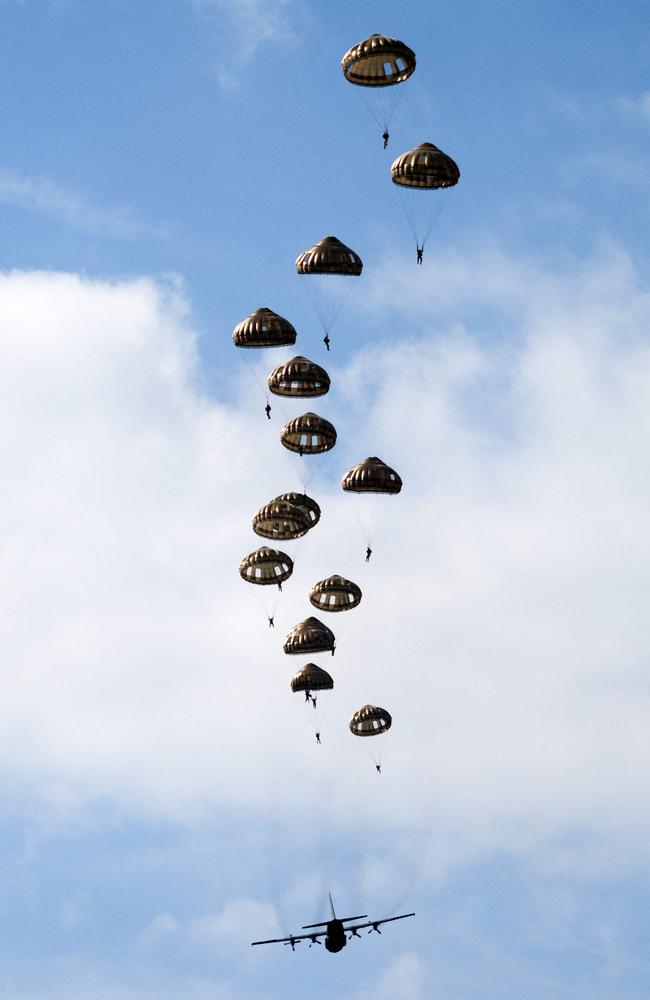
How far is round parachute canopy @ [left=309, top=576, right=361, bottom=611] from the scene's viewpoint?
112 meters

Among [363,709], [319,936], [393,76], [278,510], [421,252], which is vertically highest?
[393,76]

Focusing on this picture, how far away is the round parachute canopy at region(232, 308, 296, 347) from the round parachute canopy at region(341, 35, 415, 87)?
13829 millimetres

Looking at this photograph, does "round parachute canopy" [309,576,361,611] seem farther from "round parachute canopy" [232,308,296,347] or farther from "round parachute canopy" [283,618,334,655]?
"round parachute canopy" [232,308,296,347]

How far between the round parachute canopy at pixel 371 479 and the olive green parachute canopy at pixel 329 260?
1125cm

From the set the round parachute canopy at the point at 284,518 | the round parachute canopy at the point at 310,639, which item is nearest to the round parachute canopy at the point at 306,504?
the round parachute canopy at the point at 284,518

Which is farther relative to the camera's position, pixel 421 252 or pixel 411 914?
pixel 411 914

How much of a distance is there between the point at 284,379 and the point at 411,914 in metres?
35.2

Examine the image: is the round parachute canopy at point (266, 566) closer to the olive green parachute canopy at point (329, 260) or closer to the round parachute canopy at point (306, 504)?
the round parachute canopy at point (306, 504)

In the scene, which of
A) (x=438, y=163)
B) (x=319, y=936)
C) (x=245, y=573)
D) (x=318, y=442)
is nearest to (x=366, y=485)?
(x=318, y=442)

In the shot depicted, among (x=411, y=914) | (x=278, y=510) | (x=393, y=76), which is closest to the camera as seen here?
(x=393, y=76)

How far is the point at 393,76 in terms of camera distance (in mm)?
101312

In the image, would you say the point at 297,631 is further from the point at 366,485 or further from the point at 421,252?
the point at 421,252

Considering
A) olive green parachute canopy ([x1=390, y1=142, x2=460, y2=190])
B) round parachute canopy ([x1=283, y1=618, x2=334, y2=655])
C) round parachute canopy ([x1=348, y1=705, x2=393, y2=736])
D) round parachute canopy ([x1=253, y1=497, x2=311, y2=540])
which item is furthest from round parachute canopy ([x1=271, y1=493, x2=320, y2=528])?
olive green parachute canopy ([x1=390, y1=142, x2=460, y2=190])

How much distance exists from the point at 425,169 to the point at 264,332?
12.7 meters
